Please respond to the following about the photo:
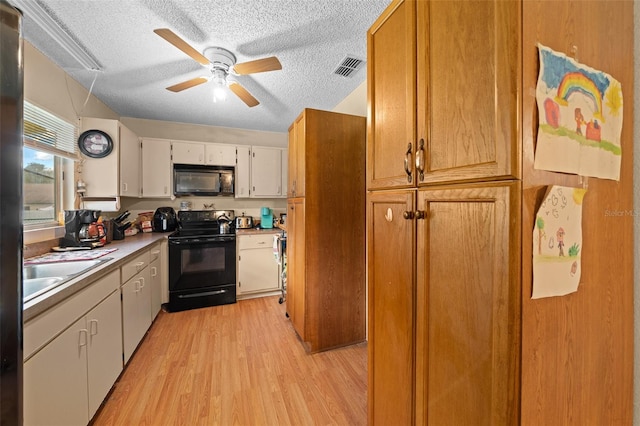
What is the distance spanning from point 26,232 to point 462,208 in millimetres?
2778

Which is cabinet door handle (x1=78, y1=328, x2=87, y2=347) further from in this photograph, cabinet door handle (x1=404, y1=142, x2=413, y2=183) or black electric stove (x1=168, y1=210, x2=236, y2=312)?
cabinet door handle (x1=404, y1=142, x2=413, y2=183)

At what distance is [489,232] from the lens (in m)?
0.62

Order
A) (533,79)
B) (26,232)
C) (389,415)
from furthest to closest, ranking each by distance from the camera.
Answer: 1. (26,232)
2. (389,415)
3. (533,79)

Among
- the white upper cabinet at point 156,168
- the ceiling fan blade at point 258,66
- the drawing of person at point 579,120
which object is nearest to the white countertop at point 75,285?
the white upper cabinet at point 156,168

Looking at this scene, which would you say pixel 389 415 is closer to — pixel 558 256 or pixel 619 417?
pixel 619 417

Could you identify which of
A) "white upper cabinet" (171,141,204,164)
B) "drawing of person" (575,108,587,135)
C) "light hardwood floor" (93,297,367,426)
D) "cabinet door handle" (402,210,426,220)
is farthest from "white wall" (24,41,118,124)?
"drawing of person" (575,108,587,135)

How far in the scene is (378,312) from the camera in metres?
1.09

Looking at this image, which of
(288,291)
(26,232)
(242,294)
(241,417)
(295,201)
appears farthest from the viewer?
(242,294)

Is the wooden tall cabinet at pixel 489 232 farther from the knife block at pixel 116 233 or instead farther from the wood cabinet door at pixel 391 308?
the knife block at pixel 116 233

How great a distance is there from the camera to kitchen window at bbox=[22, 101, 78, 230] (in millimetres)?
1902

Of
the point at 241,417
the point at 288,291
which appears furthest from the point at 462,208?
the point at 288,291

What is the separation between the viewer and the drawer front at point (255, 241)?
332 centimetres

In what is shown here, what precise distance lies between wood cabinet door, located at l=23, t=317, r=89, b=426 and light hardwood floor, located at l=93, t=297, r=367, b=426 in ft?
1.18

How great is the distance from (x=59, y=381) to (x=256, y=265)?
2.25m
